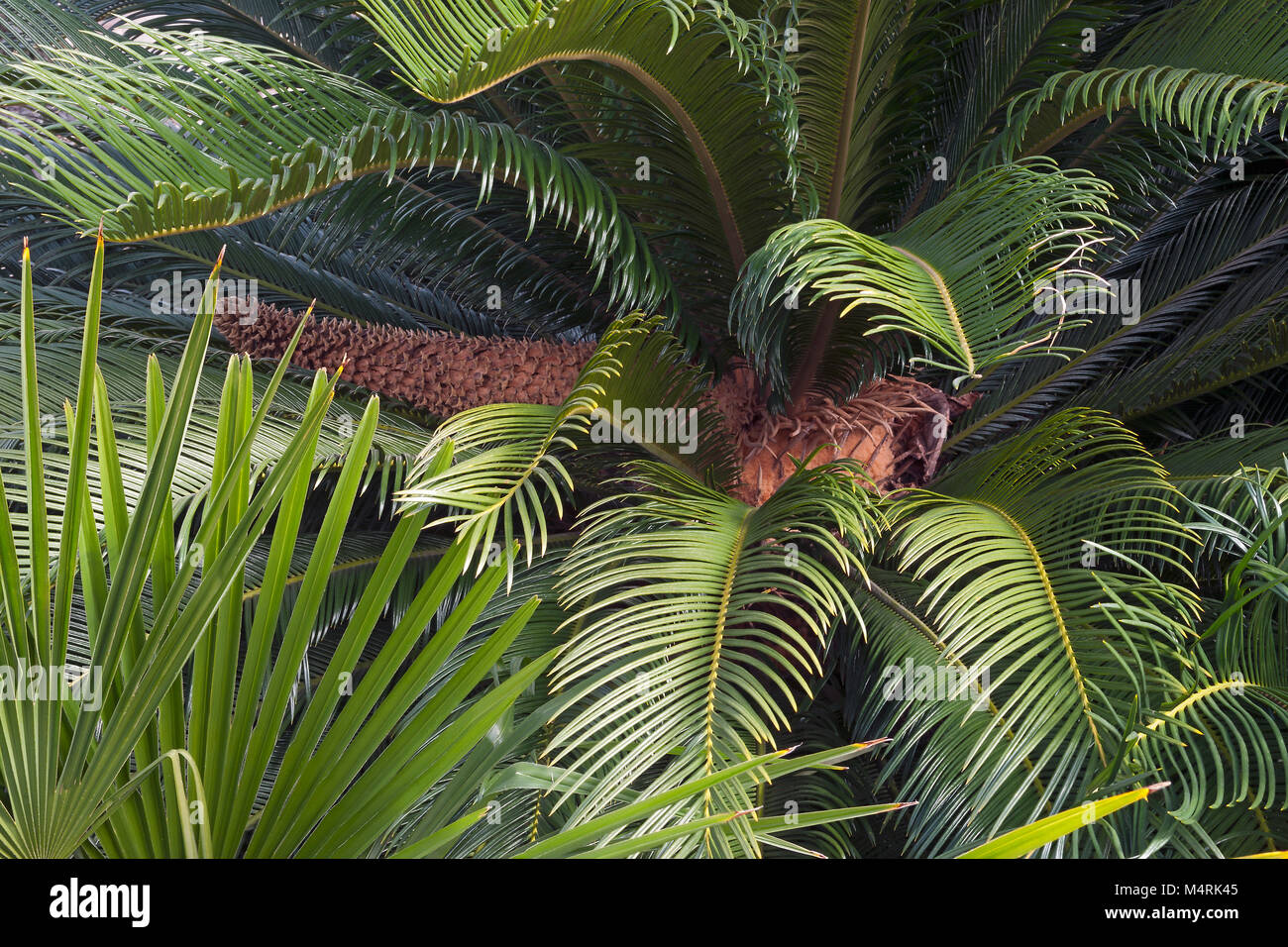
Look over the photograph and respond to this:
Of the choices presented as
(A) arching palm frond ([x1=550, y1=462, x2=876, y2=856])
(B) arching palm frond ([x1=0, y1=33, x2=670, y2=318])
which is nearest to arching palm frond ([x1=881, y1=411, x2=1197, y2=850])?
(A) arching palm frond ([x1=550, y1=462, x2=876, y2=856])

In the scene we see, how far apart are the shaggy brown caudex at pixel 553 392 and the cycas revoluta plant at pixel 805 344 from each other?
1 centimetres

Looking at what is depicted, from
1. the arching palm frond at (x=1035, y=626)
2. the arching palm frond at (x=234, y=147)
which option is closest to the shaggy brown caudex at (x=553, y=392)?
the arching palm frond at (x=1035, y=626)

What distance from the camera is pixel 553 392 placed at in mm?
2154

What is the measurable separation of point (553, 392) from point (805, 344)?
61cm

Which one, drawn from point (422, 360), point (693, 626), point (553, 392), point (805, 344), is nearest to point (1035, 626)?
point (693, 626)

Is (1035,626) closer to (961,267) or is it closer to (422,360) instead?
(961,267)

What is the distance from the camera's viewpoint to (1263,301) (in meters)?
2.22

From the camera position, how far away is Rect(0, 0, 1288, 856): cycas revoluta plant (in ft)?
4.57

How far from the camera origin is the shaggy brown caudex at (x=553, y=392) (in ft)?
6.89

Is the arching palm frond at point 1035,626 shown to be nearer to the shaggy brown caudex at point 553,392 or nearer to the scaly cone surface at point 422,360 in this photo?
the shaggy brown caudex at point 553,392

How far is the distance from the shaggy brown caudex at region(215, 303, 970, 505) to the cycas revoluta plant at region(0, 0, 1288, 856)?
1 cm

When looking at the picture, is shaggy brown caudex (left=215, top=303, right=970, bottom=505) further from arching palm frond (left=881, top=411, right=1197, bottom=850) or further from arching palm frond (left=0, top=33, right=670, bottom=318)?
arching palm frond (left=0, top=33, right=670, bottom=318)
